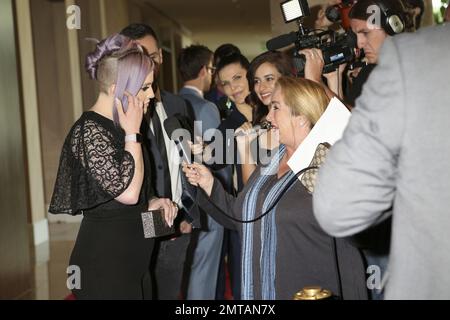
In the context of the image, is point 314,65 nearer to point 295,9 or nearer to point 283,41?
point 283,41

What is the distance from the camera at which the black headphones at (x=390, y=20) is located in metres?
2.78

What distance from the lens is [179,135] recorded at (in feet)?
8.89

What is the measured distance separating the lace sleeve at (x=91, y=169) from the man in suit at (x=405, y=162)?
1.13m

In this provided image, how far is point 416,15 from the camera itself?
3.29 m

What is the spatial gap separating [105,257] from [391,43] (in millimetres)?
1506

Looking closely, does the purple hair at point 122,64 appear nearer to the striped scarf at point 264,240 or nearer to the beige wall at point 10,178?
the striped scarf at point 264,240

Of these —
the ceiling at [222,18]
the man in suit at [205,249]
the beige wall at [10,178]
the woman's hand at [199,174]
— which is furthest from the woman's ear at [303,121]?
the ceiling at [222,18]

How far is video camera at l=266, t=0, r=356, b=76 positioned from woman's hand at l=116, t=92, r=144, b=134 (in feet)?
2.87

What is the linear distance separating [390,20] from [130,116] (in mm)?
1197

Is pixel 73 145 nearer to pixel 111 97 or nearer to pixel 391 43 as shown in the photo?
pixel 111 97

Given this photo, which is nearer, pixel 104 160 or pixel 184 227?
pixel 104 160

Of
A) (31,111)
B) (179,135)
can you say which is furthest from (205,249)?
(31,111)

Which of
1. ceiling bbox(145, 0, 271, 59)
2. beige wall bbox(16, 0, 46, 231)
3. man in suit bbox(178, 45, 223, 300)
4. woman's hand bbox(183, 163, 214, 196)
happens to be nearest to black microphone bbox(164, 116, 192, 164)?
woman's hand bbox(183, 163, 214, 196)

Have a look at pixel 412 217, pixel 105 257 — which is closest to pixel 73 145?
pixel 105 257
